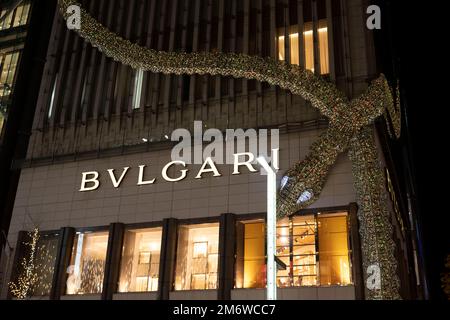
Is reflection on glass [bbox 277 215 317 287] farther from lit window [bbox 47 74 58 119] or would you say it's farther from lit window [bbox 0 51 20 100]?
lit window [bbox 0 51 20 100]

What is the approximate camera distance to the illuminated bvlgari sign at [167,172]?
24000 mm

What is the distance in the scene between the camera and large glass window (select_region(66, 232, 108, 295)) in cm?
2500

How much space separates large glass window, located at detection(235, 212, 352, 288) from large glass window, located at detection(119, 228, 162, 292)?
4248 mm

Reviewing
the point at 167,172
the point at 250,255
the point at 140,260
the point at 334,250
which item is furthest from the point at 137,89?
the point at 334,250

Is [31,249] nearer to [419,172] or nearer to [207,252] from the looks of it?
[207,252]

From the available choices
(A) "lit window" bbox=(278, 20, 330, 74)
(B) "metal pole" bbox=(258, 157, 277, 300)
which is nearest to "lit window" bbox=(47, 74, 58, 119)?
(A) "lit window" bbox=(278, 20, 330, 74)

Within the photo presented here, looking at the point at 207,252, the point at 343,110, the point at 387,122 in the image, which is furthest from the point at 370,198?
the point at 207,252

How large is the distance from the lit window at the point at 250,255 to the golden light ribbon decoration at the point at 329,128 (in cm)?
212

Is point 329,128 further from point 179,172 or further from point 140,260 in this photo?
point 140,260

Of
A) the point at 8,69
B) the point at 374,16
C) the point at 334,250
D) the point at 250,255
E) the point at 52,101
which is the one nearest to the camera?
the point at 334,250

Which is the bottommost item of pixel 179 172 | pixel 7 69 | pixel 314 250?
pixel 314 250

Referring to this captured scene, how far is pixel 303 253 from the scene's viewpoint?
2183 centimetres

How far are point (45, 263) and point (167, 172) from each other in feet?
26.3

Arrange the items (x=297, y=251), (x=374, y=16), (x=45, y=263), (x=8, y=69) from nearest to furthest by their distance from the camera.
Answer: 1. (x=297, y=251)
2. (x=374, y=16)
3. (x=45, y=263)
4. (x=8, y=69)
